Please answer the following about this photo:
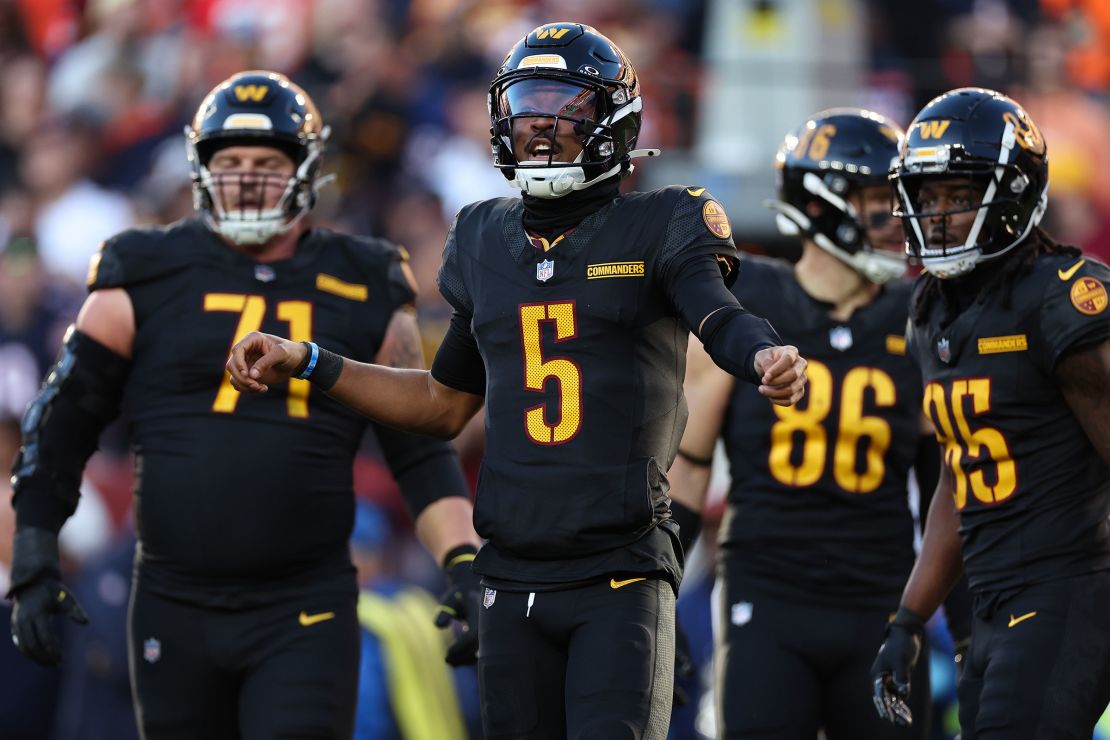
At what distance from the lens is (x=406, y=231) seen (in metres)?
11.3

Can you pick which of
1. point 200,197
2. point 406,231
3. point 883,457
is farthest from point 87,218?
point 883,457

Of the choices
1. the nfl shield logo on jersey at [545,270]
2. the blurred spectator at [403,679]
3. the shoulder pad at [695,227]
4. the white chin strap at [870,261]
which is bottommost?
the blurred spectator at [403,679]

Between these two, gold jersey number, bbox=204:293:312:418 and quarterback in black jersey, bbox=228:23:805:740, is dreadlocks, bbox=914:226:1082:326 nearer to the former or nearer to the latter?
quarterback in black jersey, bbox=228:23:805:740

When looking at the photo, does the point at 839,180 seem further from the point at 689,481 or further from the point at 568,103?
the point at 568,103

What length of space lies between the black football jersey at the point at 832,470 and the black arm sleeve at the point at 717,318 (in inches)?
59.7

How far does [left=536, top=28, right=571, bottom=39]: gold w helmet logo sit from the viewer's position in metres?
4.87

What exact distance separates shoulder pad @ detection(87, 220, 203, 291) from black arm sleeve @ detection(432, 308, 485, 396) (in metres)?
1.25

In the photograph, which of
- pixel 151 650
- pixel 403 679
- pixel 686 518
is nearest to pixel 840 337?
pixel 686 518

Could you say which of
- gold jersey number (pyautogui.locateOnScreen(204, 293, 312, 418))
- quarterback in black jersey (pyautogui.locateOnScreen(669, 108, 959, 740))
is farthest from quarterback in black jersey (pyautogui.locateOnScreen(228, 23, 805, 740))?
quarterback in black jersey (pyautogui.locateOnScreen(669, 108, 959, 740))

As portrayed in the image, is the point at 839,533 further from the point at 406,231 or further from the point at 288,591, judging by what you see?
the point at 406,231

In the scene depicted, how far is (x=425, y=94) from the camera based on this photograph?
39.6 ft

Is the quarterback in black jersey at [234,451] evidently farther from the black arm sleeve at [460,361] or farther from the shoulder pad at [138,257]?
the black arm sleeve at [460,361]

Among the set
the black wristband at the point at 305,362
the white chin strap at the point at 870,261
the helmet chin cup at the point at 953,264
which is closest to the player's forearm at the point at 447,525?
the black wristband at the point at 305,362

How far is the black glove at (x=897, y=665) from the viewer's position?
549cm
